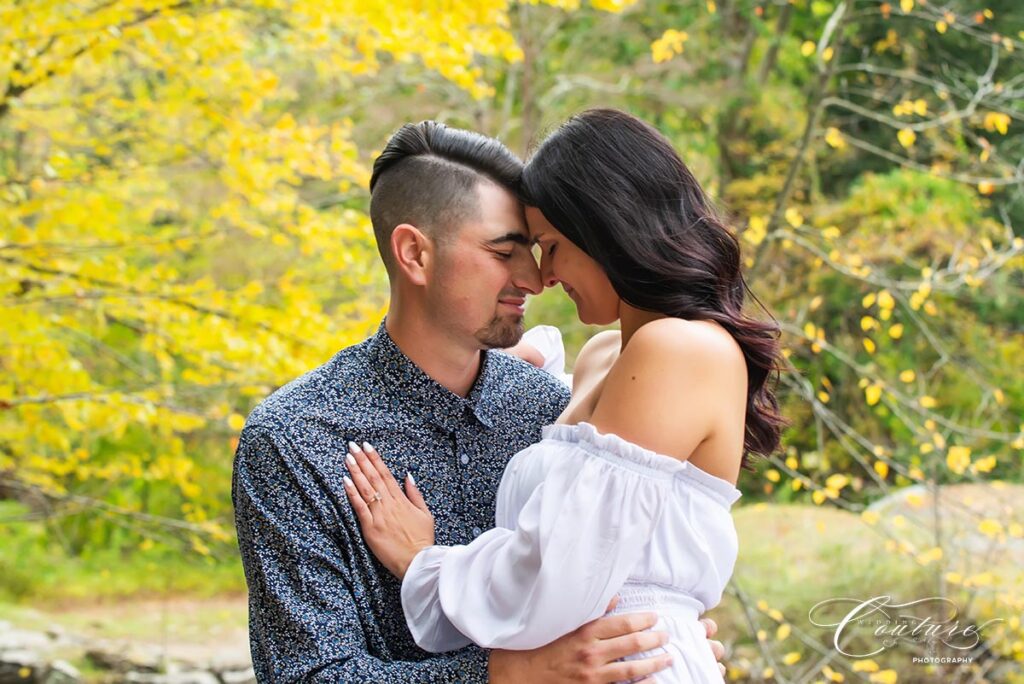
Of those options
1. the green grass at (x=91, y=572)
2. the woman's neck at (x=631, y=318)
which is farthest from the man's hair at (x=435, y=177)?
the green grass at (x=91, y=572)

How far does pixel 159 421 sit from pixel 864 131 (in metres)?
6.26

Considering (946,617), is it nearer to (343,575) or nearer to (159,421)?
(159,421)

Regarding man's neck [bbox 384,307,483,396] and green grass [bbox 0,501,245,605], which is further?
green grass [bbox 0,501,245,605]

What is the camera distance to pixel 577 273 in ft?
6.50

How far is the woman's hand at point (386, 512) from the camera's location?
1891mm

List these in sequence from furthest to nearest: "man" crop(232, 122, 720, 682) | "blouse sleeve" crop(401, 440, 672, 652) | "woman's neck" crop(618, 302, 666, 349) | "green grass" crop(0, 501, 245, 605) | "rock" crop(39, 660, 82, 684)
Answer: "green grass" crop(0, 501, 245, 605)
"rock" crop(39, 660, 82, 684)
"woman's neck" crop(618, 302, 666, 349)
"man" crop(232, 122, 720, 682)
"blouse sleeve" crop(401, 440, 672, 652)

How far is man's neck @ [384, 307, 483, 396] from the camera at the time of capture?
6.98 ft

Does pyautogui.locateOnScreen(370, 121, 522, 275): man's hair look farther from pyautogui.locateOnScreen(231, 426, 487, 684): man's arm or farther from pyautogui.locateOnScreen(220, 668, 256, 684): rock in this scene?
pyautogui.locateOnScreen(220, 668, 256, 684): rock

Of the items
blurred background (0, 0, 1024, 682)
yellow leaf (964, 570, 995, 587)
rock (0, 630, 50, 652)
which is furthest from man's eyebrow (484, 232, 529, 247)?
rock (0, 630, 50, 652)

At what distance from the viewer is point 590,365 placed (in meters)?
2.27

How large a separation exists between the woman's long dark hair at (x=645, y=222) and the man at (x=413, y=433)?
0.18m

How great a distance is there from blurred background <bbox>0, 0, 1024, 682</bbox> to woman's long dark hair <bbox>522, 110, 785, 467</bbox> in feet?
5.24

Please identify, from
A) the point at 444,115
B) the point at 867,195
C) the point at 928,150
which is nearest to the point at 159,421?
the point at 444,115

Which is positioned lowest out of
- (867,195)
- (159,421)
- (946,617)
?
(946,617)
